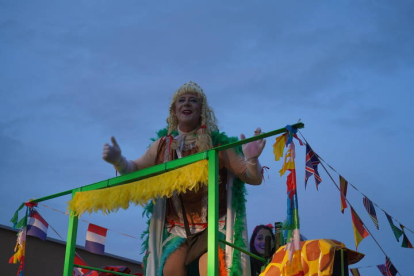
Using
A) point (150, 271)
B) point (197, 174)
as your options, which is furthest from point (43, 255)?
point (197, 174)

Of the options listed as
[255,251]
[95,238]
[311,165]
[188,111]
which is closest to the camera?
[311,165]

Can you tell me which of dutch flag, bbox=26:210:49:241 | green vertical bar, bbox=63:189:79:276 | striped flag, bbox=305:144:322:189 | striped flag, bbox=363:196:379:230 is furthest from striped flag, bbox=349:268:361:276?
dutch flag, bbox=26:210:49:241

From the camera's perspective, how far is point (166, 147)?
13.1ft

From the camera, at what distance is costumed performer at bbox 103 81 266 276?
3.61 meters

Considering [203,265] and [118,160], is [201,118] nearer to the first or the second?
[118,160]

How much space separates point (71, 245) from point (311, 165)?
5.87 ft

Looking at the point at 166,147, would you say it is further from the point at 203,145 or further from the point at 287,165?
the point at 287,165

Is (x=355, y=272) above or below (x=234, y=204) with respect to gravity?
below

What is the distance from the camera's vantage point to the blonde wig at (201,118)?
3.87 meters

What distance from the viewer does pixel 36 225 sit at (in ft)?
15.4

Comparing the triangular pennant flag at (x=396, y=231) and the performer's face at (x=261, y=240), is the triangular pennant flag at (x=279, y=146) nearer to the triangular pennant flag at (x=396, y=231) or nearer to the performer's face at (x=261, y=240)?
the triangular pennant flag at (x=396, y=231)

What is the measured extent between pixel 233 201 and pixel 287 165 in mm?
839

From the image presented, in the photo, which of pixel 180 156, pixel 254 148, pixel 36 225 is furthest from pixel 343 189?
pixel 36 225

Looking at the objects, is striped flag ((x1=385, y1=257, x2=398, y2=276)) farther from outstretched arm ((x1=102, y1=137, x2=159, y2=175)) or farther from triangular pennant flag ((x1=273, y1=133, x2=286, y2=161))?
outstretched arm ((x1=102, y1=137, x2=159, y2=175))
